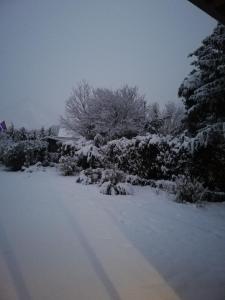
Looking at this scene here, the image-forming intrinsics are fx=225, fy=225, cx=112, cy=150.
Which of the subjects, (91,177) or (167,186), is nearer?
(167,186)

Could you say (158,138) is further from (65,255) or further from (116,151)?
(65,255)

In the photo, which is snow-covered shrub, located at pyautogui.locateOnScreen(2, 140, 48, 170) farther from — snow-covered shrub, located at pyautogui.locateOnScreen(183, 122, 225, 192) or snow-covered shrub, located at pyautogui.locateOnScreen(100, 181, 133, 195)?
snow-covered shrub, located at pyautogui.locateOnScreen(183, 122, 225, 192)

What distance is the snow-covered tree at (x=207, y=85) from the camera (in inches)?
331

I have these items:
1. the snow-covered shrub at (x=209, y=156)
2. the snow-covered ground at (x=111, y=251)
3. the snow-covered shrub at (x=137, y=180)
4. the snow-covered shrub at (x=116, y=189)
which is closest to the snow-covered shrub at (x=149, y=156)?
the snow-covered shrub at (x=137, y=180)

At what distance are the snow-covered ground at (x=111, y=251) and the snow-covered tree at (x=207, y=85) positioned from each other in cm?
404

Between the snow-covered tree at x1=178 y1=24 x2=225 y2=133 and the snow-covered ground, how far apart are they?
4037 millimetres

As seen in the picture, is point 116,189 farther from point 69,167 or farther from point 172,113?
point 172,113

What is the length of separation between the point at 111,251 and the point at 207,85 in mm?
7520

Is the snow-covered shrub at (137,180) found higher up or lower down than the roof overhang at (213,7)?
lower down

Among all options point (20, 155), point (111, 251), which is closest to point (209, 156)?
point (111, 251)

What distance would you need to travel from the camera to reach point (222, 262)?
324 cm

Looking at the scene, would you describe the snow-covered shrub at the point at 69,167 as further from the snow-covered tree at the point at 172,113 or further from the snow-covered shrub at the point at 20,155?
the snow-covered tree at the point at 172,113

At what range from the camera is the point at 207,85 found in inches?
340

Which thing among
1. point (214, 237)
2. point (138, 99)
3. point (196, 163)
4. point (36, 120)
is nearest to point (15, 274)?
point (214, 237)
